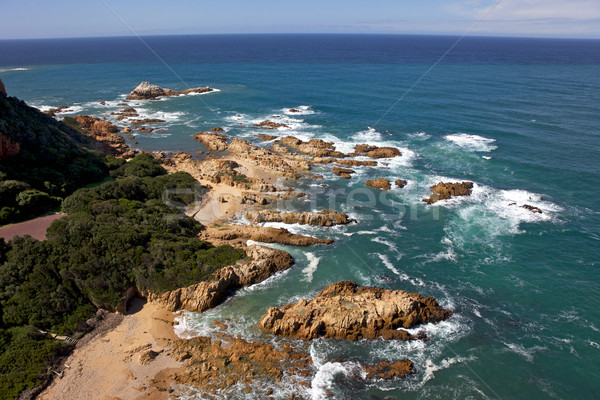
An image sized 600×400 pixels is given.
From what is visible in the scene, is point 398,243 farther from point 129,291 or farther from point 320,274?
point 129,291

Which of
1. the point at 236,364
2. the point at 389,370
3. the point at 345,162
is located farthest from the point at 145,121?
the point at 389,370

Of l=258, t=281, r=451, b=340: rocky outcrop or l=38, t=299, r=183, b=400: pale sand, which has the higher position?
l=258, t=281, r=451, b=340: rocky outcrop

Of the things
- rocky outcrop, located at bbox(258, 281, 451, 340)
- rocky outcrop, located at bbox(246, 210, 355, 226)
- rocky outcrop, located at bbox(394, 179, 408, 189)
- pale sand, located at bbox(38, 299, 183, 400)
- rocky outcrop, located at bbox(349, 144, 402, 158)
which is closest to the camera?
pale sand, located at bbox(38, 299, 183, 400)

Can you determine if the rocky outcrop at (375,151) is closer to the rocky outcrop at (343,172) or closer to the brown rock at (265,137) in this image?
the rocky outcrop at (343,172)

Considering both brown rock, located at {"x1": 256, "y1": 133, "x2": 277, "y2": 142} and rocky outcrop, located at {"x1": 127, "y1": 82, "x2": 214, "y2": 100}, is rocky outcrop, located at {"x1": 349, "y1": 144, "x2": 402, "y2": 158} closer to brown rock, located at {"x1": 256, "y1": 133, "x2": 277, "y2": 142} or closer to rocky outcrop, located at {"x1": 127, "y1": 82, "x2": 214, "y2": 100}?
brown rock, located at {"x1": 256, "y1": 133, "x2": 277, "y2": 142}

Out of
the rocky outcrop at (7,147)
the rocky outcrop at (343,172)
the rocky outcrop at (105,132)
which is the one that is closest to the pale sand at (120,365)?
the rocky outcrop at (7,147)

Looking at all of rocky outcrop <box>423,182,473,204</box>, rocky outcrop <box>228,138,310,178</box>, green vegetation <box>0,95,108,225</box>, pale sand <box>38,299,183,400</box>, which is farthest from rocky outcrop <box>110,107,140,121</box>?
rocky outcrop <box>423,182,473,204</box>
